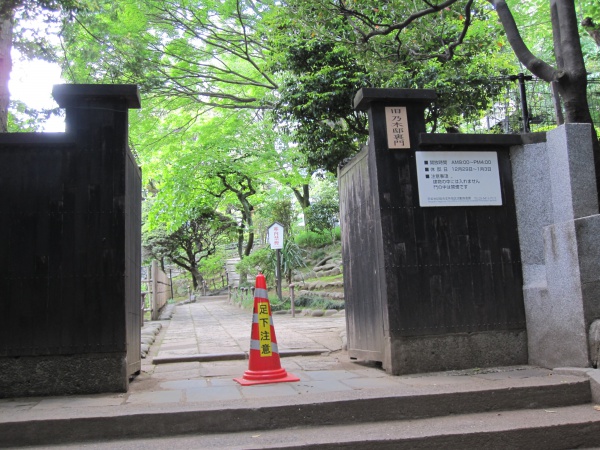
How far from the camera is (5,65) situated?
23.5 feet

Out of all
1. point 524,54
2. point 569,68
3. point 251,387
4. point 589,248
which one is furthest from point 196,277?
point 589,248

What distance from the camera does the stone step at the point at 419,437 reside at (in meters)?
3.56

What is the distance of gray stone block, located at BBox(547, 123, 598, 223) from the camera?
5.05 metres

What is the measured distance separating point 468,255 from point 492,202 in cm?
67

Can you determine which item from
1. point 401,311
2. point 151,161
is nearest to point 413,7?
point 401,311

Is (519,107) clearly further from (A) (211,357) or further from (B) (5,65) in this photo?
(B) (5,65)

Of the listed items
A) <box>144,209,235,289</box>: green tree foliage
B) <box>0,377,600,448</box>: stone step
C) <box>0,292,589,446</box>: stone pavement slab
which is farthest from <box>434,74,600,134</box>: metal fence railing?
<box>144,209,235,289</box>: green tree foliage

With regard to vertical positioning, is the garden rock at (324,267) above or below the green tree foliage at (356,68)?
below

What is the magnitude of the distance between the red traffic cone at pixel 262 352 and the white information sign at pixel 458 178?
2.07 m

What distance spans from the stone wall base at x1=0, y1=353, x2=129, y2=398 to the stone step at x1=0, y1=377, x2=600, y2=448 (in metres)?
0.68

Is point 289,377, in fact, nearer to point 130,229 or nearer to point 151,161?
point 130,229

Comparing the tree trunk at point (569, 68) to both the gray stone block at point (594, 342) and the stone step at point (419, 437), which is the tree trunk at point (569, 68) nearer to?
the gray stone block at point (594, 342)

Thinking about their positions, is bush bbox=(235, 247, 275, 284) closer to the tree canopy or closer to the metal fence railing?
the tree canopy

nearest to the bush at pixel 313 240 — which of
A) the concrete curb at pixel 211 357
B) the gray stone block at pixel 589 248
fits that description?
the concrete curb at pixel 211 357
